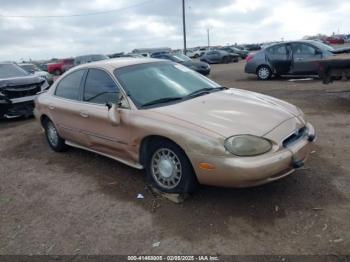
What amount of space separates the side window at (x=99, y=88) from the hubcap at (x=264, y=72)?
10954 millimetres

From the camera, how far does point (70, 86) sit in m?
5.67

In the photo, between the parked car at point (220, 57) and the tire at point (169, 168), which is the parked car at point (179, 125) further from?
the parked car at point (220, 57)

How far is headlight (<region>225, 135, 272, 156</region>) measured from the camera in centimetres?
357

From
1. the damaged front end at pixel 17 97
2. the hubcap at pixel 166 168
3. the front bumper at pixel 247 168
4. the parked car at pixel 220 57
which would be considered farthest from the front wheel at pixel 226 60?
the front bumper at pixel 247 168

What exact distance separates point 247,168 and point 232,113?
28.5 inches

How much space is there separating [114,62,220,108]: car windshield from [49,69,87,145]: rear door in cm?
89

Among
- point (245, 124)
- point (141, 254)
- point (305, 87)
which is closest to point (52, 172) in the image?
point (141, 254)

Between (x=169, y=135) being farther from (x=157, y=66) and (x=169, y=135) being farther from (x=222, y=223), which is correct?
(x=157, y=66)

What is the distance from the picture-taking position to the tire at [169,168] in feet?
12.9

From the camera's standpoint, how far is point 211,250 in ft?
10.6

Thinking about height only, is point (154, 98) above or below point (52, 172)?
above

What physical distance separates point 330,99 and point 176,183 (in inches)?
267

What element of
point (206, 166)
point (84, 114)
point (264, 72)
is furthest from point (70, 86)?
point (264, 72)

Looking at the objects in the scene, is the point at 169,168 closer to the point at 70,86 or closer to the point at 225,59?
the point at 70,86
